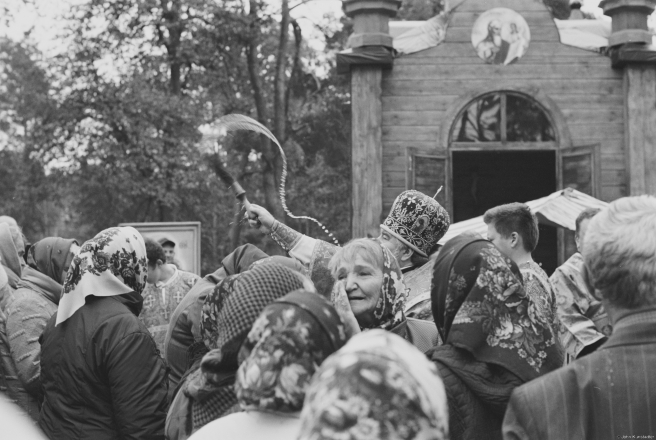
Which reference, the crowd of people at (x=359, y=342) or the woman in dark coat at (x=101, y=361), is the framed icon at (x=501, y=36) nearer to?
the crowd of people at (x=359, y=342)

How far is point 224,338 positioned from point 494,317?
102cm

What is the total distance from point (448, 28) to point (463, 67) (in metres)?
0.66

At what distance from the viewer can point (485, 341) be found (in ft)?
11.8

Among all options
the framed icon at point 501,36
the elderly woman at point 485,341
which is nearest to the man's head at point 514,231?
the elderly woman at point 485,341

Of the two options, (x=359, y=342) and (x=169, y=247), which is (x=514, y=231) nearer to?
(x=359, y=342)

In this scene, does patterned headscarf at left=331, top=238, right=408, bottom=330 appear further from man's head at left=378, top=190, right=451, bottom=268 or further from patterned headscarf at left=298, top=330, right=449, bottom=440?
patterned headscarf at left=298, top=330, right=449, bottom=440

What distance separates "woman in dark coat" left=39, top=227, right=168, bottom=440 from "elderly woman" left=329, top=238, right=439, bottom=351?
3.24 feet

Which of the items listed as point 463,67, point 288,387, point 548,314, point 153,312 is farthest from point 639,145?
point 288,387

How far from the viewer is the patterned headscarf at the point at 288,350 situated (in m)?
2.46

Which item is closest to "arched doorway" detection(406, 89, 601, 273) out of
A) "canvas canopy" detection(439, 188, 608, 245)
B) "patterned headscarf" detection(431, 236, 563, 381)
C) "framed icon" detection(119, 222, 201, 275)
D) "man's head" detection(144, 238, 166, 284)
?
"canvas canopy" detection(439, 188, 608, 245)

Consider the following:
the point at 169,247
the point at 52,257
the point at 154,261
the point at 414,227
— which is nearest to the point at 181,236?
the point at 169,247

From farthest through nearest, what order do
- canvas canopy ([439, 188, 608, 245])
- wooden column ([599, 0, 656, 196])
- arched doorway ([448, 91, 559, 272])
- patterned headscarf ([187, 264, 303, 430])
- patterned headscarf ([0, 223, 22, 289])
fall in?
arched doorway ([448, 91, 559, 272]) → wooden column ([599, 0, 656, 196]) → canvas canopy ([439, 188, 608, 245]) → patterned headscarf ([0, 223, 22, 289]) → patterned headscarf ([187, 264, 303, 430])

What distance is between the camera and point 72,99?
2627 cm

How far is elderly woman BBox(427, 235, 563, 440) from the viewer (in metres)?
3.58
